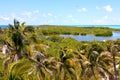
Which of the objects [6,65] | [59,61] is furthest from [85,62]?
[6,65]

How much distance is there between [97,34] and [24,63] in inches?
6186

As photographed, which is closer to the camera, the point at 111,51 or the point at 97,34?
the point at 111,51

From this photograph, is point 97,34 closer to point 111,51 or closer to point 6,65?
point 111,51

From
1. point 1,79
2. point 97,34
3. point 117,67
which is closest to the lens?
point 1,79

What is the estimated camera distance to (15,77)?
4300 cm

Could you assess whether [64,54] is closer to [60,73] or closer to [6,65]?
[60,73]

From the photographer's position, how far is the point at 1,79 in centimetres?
5338

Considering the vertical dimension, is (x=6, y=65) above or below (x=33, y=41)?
below

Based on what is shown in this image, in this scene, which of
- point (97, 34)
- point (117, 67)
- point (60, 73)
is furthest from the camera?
point (97, 34)

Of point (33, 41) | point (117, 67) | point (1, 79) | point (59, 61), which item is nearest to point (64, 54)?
point (59, 61)

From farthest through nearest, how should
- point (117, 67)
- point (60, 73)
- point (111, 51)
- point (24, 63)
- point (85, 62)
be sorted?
1. point (117, 67)
2. point (111, 51)
3. point (85, 62)
4. point (60, 73)
5. point (24, 63)

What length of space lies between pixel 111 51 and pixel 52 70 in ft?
58.7

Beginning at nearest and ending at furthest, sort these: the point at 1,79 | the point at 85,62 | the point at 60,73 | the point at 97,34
Answer: the point at 60,73 → the point at 85,62 → the point at 1,79 → the point at 97,34

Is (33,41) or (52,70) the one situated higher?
(33,41)
